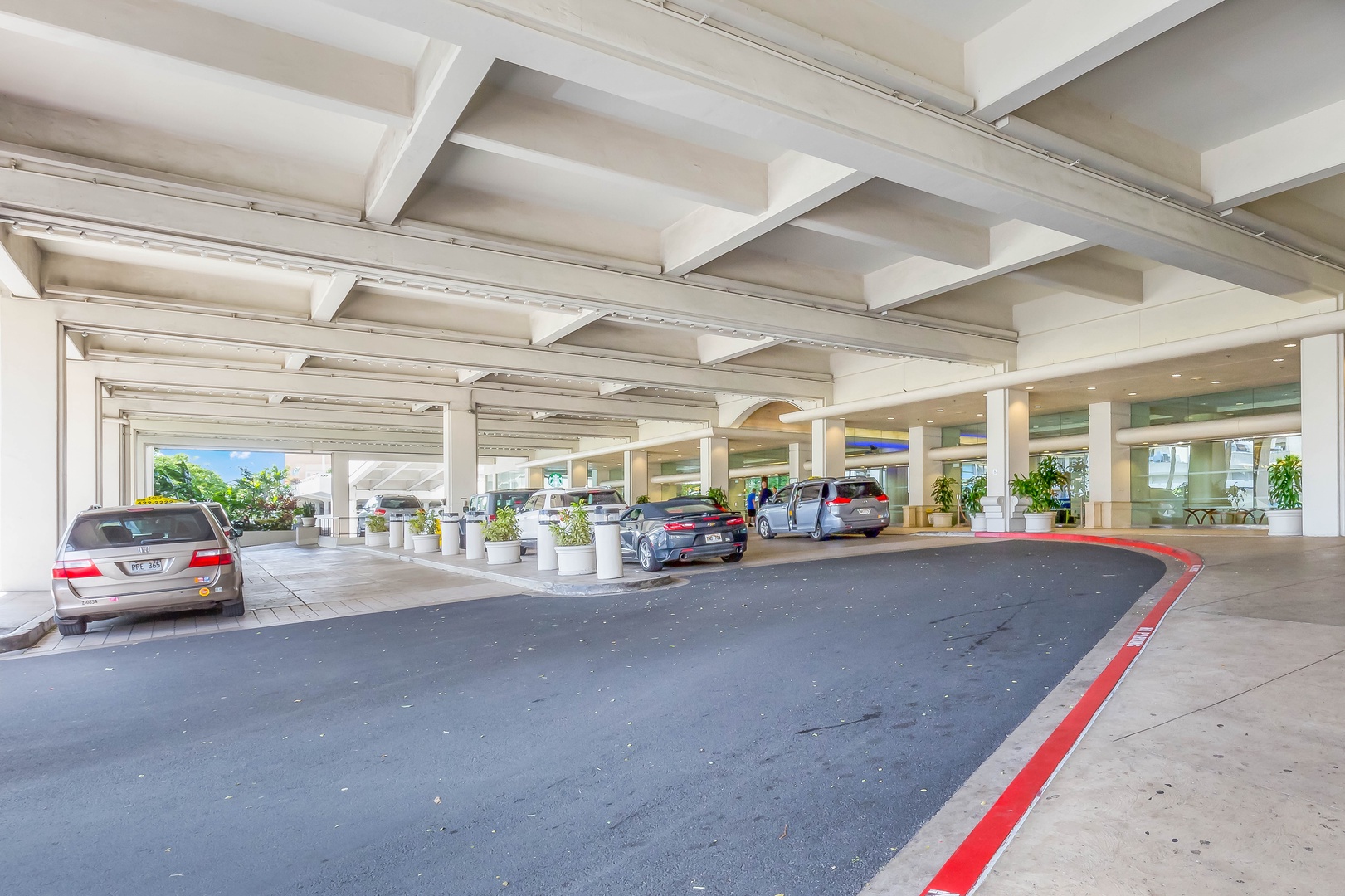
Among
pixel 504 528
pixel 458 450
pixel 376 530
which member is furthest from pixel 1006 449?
pixel 376 530

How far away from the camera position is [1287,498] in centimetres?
1686


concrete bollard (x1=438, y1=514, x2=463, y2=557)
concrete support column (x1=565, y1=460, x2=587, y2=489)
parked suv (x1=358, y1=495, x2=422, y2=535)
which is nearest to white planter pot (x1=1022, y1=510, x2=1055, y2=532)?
concrete bollard (x1=438, y1=514, x2=463, y2=557)

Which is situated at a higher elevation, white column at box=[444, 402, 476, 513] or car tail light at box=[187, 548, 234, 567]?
white column at box=[444, 402, 476, 513]

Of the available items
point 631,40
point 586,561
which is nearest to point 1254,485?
point 586,561

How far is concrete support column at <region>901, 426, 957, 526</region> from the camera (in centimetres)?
2998

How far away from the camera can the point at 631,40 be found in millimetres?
6094

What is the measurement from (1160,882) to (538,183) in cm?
1081

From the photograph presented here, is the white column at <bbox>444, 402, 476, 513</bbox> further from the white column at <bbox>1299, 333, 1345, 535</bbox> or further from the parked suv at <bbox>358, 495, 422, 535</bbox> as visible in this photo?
→ the white column at <bbox>1299, 333, 1345, 535</bbox>

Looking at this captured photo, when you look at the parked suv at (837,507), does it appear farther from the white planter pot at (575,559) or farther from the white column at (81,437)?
the white column at (81,437)

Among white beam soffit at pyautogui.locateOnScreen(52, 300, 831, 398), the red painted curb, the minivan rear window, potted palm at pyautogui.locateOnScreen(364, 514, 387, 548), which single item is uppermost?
white beam soffit at pyautogui.locateOnScreen(52, 300, 831, 398)

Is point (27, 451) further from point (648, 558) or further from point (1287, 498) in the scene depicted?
Answer: point (1287, 498)

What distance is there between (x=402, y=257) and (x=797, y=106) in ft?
22.0

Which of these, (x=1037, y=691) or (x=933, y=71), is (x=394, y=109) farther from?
(x=1037, y=691)

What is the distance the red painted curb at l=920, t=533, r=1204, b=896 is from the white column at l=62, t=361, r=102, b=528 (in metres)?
21.5
